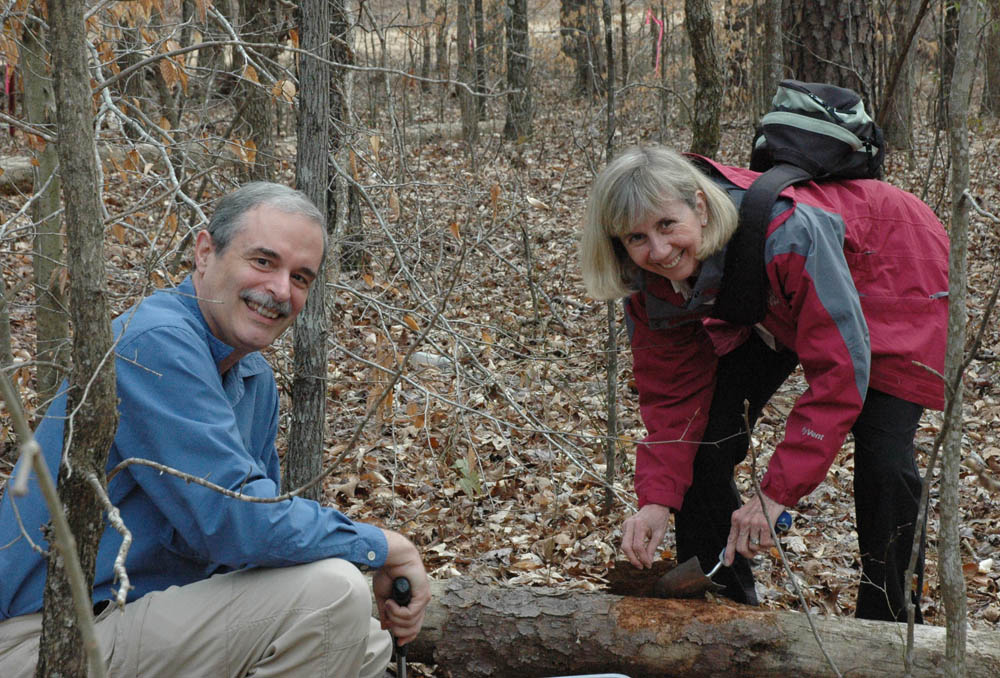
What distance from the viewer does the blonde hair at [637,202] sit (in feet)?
8.98

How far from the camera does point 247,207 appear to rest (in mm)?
2512

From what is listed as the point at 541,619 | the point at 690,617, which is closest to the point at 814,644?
the point at 690,617

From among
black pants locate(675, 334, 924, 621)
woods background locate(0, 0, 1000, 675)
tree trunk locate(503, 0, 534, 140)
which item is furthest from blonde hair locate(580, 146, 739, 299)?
tree trunk locate(503, 0, 534, 140)

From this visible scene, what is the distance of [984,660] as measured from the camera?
258 centimetres

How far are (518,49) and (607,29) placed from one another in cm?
962

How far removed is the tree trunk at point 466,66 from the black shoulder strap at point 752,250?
6163mm

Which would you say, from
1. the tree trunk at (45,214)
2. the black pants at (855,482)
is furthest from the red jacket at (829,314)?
the tree trunk at (45,214)

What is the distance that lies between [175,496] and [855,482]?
2103mm

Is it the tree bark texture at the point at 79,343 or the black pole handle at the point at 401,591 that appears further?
the black pole handle at the point at 401,591

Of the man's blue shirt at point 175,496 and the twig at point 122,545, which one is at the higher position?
the twig at point 122,545

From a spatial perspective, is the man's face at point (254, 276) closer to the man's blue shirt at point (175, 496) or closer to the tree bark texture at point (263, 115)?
the man's blue shirt at point (175, 496)

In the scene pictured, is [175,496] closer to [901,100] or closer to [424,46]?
[424,46]

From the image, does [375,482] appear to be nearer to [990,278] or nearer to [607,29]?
[607,29]

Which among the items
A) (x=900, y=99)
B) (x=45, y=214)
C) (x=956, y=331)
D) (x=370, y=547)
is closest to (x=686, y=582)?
(x=370, y=547)
